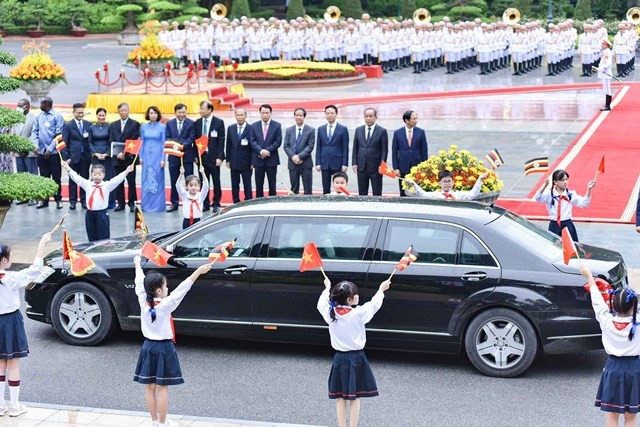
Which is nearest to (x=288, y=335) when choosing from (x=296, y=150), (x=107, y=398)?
(x=107, y=398)

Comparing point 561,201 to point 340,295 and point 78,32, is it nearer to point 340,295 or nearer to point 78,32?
point 340,295

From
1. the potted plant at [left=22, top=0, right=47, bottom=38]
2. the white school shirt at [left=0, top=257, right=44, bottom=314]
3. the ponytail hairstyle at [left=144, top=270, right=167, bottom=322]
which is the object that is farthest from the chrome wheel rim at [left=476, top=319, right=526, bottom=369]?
the potted plant at [left=22, top=0, right=47, bottom=38]

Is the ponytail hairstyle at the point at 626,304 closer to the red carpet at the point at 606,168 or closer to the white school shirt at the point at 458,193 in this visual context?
the white school shirt at the point at 458,193

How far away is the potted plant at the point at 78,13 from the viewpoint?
61.2m

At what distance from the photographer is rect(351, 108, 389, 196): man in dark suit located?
15969 mm

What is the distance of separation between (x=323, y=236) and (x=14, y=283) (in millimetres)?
2851

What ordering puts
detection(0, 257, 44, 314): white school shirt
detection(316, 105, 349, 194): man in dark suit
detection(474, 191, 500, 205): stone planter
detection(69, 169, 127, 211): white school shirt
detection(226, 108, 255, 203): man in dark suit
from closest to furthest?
detection(0, 257, 44, 314): white school shirt
detection(474, 191, 500, 205): stone planter
detection(69, 169, 127, 211): white school shirt
detection(316, 105, 349, 194): man in dark suit
detection(226, 108, 255, 203): man in dark suit

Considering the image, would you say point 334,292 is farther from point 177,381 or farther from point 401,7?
point 401,7

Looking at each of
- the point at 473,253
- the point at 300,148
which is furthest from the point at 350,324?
the point at 300,148

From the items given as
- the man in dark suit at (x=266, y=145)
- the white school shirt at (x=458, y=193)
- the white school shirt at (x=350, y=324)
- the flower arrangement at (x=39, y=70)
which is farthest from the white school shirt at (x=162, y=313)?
the flower arrangement at (x=39, y=70)

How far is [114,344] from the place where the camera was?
11.0 meters

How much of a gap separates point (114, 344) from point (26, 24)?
5427 centimetres

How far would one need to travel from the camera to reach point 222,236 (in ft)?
34.7

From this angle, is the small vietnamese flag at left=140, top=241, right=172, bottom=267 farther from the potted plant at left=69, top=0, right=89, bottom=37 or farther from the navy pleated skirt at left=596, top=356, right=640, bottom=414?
the potted plant at left=69, top=0, right=89, bottom=37
